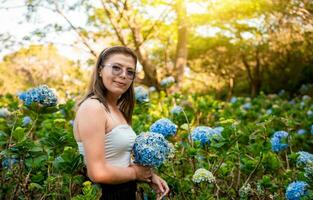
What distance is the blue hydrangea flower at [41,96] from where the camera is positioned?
2.30 metres

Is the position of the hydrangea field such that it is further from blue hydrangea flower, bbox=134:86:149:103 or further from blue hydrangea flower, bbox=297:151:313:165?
blue hydrangea flower, bbox=134:86:149:103

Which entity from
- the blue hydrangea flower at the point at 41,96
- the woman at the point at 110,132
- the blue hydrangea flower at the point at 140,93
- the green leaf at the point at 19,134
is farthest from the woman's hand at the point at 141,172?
the blue hydrangea flower at the point at 140,93

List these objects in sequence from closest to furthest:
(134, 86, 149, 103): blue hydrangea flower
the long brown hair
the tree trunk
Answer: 1. the long brown hair
2. (134, 86, 149, 103): blue hydrangea flower
3. the tree trunk

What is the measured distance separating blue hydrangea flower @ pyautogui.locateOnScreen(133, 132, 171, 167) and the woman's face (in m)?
0.25

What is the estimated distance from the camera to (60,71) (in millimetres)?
11414

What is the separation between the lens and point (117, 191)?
1892mm

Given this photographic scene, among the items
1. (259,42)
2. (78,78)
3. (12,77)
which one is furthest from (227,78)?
(12,77)

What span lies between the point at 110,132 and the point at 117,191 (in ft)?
0.84

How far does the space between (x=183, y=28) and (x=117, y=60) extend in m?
7.17

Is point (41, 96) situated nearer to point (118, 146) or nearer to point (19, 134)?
point (19, 134)

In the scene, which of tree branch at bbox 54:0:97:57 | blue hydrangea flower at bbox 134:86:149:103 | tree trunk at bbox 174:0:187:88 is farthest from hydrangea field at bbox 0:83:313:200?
tree trunk at bbox 174:0:187:88

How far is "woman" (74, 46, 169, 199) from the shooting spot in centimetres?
171

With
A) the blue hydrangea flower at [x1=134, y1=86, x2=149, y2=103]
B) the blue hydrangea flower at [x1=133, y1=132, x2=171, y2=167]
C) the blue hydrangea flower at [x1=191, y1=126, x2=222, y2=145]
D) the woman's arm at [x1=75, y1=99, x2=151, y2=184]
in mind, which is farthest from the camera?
the blue hydrangea flower at [x1=134, y1=86, x2=149, y2=103]

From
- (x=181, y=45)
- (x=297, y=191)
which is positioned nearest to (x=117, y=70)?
(x=297, y=191)
